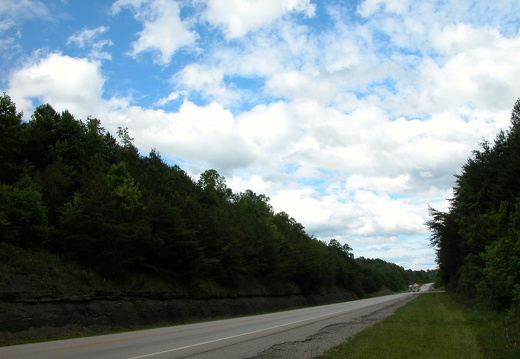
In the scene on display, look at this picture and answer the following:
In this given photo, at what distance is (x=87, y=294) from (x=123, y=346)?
517 inches

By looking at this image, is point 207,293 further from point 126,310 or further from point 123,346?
point 123,346

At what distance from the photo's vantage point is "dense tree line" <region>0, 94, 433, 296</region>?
27.5 m

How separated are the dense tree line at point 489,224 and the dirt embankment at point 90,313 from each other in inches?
800

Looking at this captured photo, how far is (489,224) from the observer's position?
1121 inches

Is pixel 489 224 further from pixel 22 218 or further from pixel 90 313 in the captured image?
pixel 22 218

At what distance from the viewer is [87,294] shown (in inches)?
1012

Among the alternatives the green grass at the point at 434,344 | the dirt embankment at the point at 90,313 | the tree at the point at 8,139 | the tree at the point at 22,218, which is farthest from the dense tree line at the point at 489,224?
the tree at the point at 8,139

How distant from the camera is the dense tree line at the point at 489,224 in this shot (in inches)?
858

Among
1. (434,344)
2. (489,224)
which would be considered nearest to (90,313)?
(434,344)

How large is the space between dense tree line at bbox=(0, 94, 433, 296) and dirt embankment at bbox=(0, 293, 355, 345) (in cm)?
201

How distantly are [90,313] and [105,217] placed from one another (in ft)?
18.8

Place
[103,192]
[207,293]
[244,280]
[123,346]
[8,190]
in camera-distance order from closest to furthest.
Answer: [123,346], [8,190], [103,192], [207,293], [244,280]

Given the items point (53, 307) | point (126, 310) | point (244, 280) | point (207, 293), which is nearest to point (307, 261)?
point (244, 280)

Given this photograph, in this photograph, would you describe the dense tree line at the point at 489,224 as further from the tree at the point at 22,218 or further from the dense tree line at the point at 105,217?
the tree at the point at 22,218
